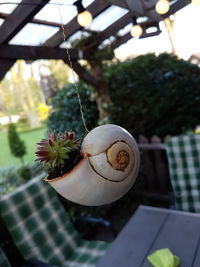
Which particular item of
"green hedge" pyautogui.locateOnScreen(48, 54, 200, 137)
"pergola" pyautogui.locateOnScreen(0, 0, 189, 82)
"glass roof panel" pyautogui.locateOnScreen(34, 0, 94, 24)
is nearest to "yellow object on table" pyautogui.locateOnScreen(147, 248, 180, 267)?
"pergola" pyautogui.locateOnScreen(0, 0, 189, 82)

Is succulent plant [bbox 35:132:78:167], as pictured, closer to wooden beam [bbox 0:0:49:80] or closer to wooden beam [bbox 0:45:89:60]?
wooden beam [bbox 0:0:49:80]

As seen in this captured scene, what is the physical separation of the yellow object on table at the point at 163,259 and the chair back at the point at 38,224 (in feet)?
2.81

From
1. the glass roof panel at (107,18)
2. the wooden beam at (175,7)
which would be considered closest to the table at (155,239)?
the wooden beam at (175,7)

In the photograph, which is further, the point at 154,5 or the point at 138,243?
the point at 154,5

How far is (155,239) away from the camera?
146 cm

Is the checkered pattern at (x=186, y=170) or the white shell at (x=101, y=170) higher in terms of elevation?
the white shell at (x=101, y=170)

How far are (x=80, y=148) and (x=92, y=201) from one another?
0.48ft

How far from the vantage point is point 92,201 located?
661mm

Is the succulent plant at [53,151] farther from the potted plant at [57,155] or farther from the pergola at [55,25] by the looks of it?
the pergola at [55,25]

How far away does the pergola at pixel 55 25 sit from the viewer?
4.88 feet

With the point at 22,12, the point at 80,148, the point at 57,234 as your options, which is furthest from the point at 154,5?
the point at 57,234

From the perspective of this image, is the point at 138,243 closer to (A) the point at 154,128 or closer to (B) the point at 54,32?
(B) the point at 54,32

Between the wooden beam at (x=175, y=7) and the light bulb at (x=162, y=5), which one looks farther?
the wooden beam at (x=175, y=7)

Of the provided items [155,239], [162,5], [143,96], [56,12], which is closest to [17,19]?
[56,12]
